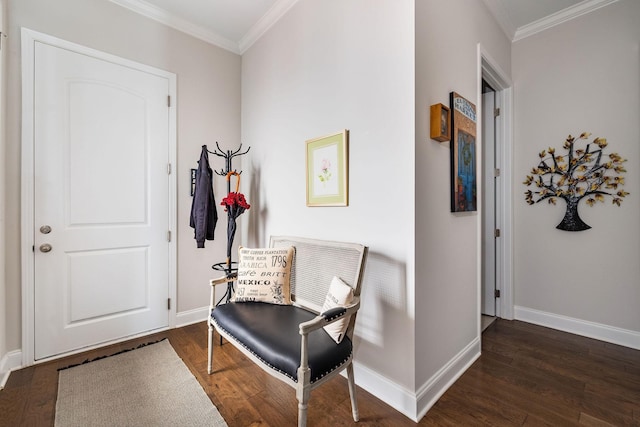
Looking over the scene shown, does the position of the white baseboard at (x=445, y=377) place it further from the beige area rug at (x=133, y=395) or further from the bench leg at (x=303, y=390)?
the beige area rug at (x=133, y=395)

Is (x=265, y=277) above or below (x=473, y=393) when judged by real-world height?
above

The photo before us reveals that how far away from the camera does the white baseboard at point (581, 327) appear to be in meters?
2.25

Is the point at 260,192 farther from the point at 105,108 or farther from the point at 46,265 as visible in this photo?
the point at 46,265

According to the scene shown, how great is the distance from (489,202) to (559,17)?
1.72m

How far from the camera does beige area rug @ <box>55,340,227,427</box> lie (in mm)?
1492

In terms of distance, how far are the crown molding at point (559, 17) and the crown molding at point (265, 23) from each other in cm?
218

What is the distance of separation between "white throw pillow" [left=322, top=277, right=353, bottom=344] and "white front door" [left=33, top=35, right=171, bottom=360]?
181 centimetres

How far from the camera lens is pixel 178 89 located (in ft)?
8.73

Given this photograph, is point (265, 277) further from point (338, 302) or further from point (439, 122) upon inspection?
point (439, 122)

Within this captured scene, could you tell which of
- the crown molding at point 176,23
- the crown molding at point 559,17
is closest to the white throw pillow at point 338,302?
Result: the crown molding at point 176,23

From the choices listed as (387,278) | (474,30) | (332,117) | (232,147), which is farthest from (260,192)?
(474,30)

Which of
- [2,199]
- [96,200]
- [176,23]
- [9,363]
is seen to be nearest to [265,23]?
[176,23]

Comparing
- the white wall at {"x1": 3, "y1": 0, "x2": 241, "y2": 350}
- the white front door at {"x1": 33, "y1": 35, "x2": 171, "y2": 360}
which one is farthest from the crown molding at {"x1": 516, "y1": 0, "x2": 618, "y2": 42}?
the white front door at {"x1": 33, "y1": 35, "x2": 171, "y2": 360}

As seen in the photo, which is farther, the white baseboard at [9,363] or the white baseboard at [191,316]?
the white baseboard at [191,316]
